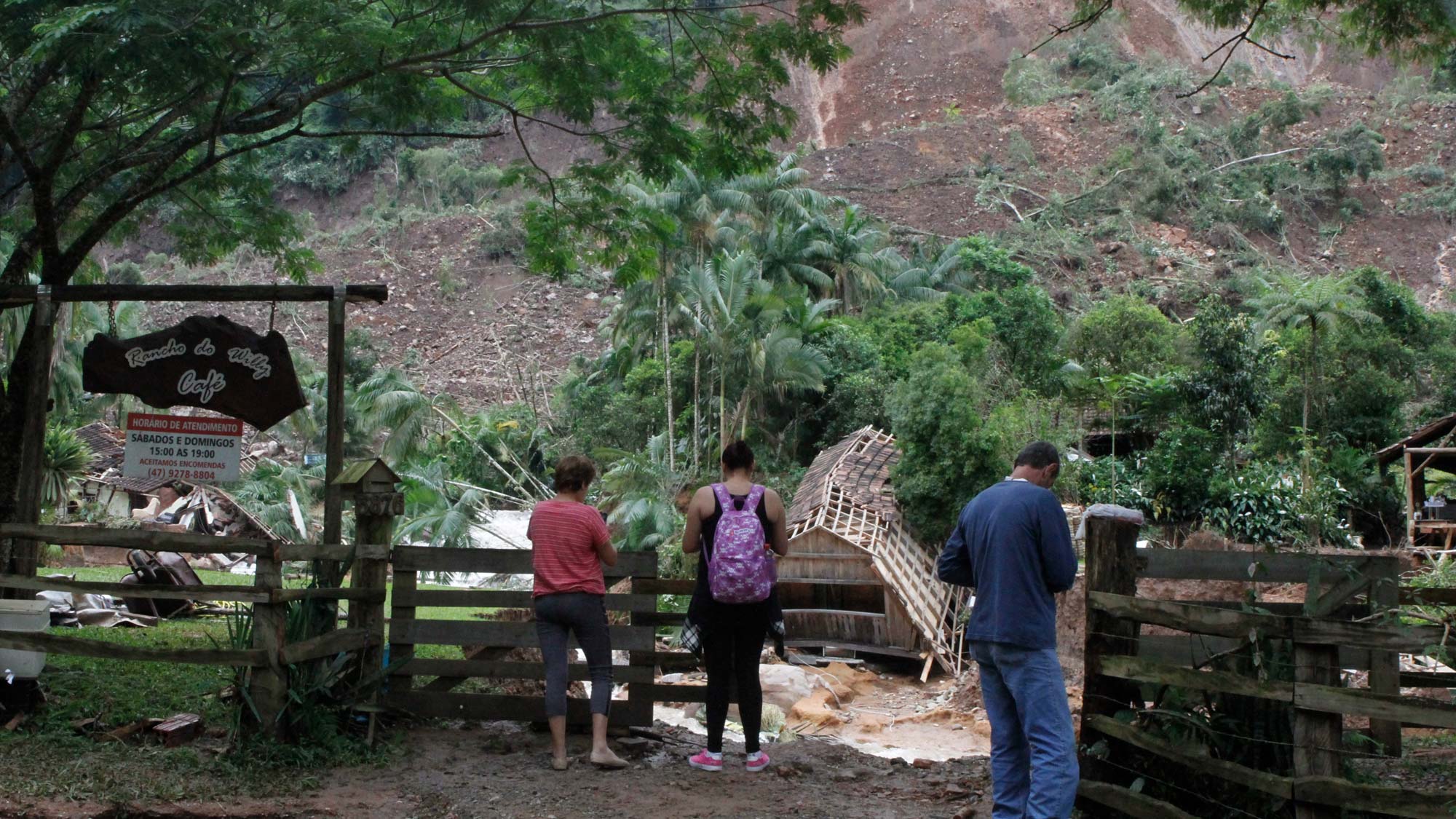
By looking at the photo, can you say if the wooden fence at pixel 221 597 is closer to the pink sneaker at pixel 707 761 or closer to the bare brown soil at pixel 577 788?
the bare brown soil at pixel 577 788

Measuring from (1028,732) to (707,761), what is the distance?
218 centimetres

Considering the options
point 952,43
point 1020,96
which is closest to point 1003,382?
point 1020,96

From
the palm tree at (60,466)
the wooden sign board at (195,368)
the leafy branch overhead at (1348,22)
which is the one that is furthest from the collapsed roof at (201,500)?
the leafy branch overhead at (1348,22)

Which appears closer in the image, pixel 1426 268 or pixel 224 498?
pixel 224 498

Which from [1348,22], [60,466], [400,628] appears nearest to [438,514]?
[60,466]

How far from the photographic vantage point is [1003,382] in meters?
31.1

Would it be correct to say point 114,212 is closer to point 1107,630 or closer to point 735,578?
point 735,578

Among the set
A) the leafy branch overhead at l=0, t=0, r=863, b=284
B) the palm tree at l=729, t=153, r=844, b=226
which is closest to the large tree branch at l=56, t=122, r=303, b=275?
the leafy branch overhead at l=0, t=0, r=863, b=284

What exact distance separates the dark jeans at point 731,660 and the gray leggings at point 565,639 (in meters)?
0.55

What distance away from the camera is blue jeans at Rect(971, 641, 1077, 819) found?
4.73 meters

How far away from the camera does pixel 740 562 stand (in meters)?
6.05

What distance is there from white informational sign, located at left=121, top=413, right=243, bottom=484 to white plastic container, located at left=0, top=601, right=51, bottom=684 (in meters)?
1.08

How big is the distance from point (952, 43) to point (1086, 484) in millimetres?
71579

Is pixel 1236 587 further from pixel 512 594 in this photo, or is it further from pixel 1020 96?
pixel 1020 96
